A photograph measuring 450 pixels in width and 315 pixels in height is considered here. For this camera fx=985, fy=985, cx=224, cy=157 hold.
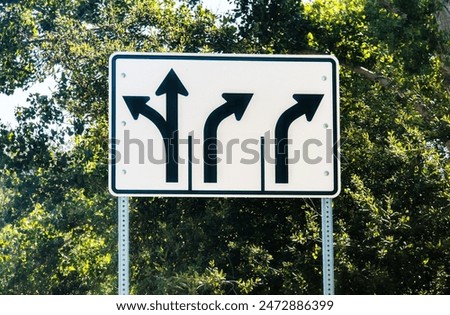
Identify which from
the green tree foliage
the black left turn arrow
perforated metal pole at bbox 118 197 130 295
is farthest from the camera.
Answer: the green tree foliage

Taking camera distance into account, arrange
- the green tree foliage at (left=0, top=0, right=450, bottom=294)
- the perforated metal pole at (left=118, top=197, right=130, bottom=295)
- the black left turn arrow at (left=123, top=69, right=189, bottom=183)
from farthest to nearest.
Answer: the green tree foliage at (left=0, top=0, right=450, bottom=294) → the black left turn arrow at (left=123, top=69, right=189, bottom=183) → the perforated metal pole at (left=118, top=197, right=130, bottom=295)

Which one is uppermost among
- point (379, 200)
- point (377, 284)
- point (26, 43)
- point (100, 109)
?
point (26, 43)

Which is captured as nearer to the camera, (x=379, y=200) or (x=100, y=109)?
(x=379, y=200)

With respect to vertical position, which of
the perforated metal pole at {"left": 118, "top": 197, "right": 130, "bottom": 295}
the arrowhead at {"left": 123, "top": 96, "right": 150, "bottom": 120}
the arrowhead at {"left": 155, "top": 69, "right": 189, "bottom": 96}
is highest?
the arrowhead at {"left": 155, "top": 69, "right": 189, "bottom": 96}

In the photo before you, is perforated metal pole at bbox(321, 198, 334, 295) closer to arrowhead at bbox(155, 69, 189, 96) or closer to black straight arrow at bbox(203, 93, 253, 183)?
black straight arrow at bbox(203, 93, 253, 183)

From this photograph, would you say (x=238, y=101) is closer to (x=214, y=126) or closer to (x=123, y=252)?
(x=214, y=126)

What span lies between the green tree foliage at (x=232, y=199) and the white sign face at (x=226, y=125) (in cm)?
734

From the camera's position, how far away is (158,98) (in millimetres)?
3877

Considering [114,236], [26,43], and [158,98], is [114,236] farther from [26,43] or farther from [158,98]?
[158,98]

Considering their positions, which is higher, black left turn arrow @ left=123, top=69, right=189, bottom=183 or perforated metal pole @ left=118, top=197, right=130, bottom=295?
black left turn arrow @ left=123, top=69, right=189, bottom=183

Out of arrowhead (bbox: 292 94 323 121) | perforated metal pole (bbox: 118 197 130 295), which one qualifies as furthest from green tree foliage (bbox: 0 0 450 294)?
perforated metal pole (bbox: 118 197 130 295)

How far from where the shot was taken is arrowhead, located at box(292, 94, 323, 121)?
3.87 m
